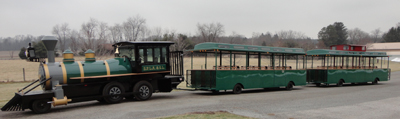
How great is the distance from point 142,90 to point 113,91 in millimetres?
1244

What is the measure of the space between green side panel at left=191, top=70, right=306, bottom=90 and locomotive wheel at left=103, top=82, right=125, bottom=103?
432 centimetres

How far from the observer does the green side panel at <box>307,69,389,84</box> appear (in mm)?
20172

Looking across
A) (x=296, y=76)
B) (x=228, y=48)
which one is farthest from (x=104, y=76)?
(x=296, y=76)

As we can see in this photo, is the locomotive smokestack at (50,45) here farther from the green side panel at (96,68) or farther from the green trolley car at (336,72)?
the green trolley car at (336,72)

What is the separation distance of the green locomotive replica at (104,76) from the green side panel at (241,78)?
55.7 inches

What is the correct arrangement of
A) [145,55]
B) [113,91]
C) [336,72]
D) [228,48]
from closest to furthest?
[113,91] < [145,55] < [228,48] < [336,72]

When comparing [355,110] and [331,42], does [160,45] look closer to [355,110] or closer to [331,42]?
[355,110]

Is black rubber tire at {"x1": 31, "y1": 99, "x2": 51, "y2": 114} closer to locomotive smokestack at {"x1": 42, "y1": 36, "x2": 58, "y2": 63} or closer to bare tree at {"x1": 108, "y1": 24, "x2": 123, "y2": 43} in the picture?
locomotive smokestack at {"x1": 42, "y1": 36, "x2": 58, "y2": 63}

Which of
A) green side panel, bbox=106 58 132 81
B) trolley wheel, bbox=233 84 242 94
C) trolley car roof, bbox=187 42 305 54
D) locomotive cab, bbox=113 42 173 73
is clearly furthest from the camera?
trolley wheel, bbox=233 84 242 94

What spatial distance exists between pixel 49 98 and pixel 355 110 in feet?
34.2

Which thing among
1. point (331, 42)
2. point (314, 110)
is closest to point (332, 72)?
point (314, 110)

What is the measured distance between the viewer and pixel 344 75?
2120 cm

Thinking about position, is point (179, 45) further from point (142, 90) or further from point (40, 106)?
point (40, 106)

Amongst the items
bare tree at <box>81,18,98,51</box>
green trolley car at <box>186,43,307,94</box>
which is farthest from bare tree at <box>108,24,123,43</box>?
green trolley car at <box>186,43,307,94</box>
